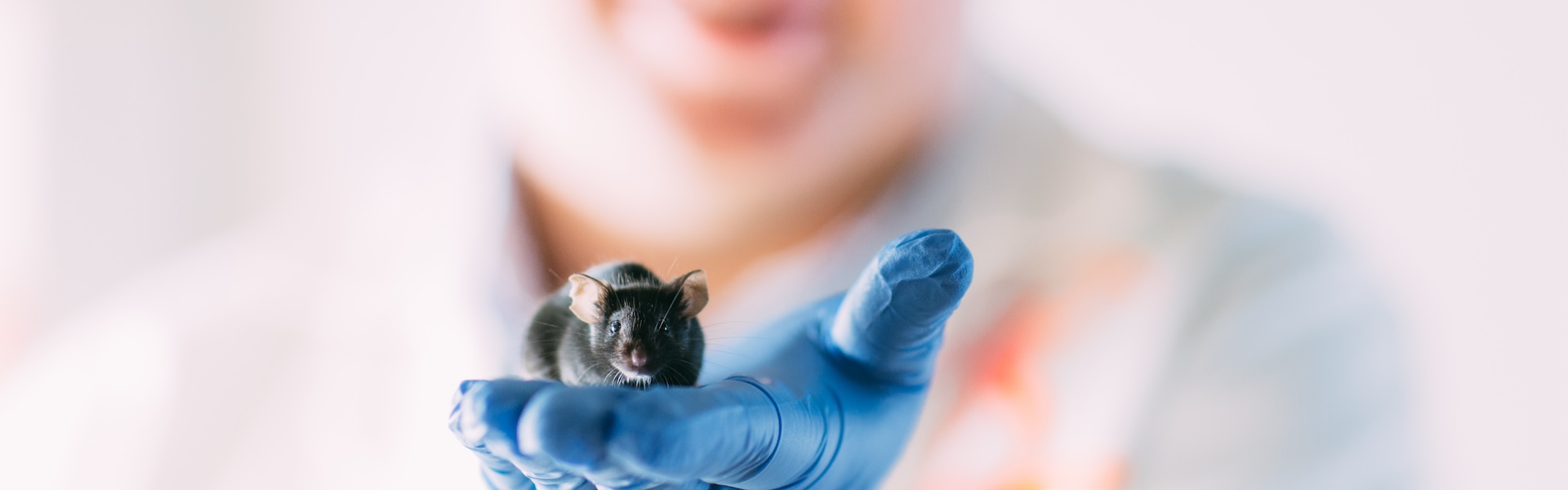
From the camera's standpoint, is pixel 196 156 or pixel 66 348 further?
pixel 196 156

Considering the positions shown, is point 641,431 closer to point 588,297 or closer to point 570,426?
point 570,426

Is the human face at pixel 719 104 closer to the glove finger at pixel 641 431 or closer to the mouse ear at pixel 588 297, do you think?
the mouse ear at pixel 588 297

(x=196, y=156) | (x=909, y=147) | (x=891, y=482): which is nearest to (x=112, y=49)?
(x=196, y=156)

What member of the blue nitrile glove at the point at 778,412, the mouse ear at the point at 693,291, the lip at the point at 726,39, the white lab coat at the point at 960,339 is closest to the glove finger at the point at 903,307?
the blue nitrile glove at the point at 778,412

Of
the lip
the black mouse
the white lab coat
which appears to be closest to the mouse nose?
the black mouse

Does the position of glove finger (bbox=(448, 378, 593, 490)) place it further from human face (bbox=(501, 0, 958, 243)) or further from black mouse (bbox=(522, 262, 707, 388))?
human face (bbox=(501, 0, 958, 243))

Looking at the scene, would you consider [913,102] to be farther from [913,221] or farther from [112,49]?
[112,49]
